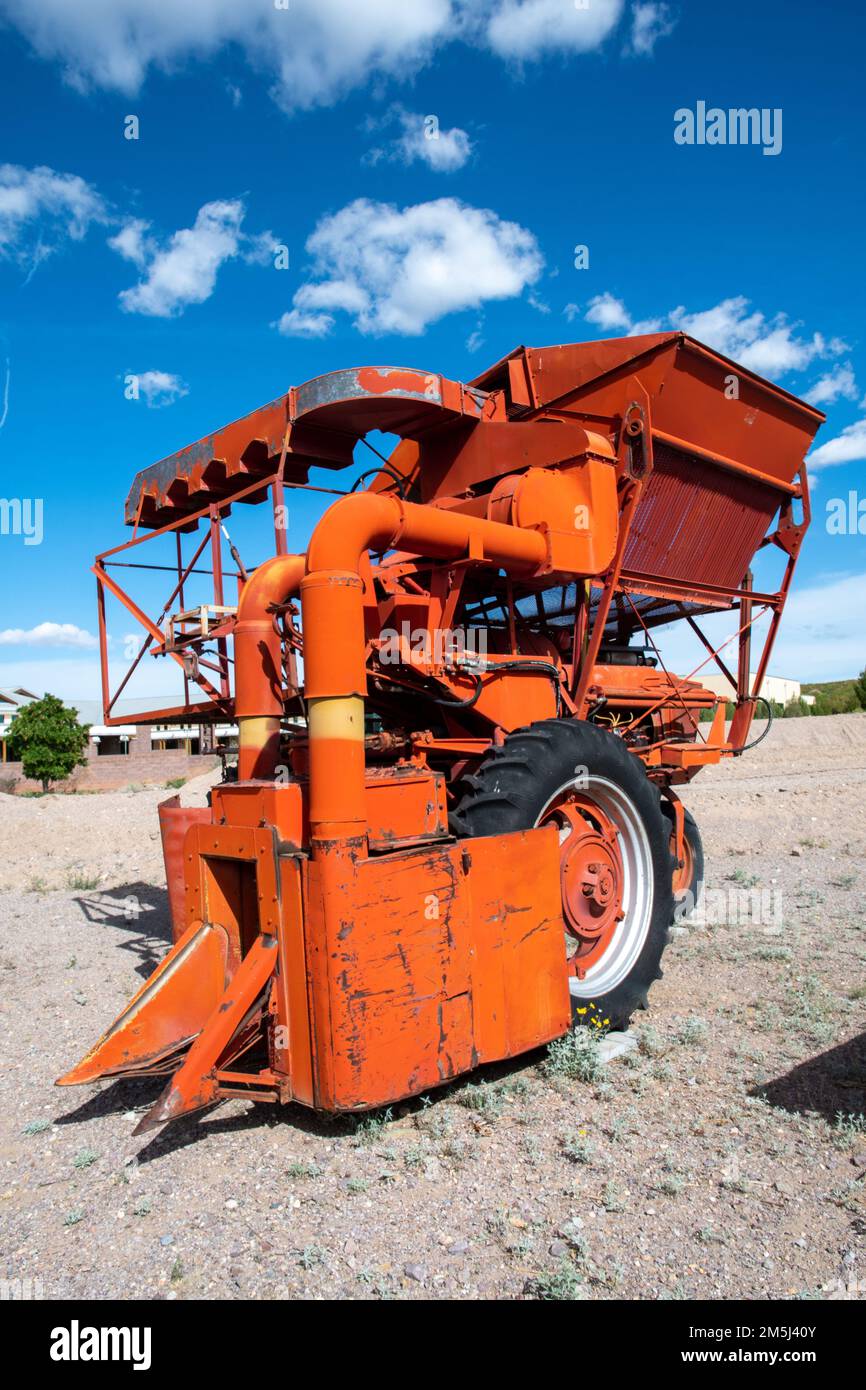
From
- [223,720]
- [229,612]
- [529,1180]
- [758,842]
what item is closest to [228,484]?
[229,612]

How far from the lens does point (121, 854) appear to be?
15195 mm

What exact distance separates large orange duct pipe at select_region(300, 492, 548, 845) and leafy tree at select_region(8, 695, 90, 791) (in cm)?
3239

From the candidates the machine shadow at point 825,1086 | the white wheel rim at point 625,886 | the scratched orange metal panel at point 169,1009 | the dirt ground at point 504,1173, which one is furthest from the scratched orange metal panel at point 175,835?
the machine shadow at point 825,1086

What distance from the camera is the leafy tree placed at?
33438 millimetres

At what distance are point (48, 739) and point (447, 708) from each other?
31.7 metres

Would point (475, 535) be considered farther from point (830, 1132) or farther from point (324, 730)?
point (830, 1132)

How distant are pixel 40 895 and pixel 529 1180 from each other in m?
9.19

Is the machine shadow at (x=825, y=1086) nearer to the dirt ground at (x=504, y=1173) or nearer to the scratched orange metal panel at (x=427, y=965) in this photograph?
the dirt ground at (x=504, y=1173)

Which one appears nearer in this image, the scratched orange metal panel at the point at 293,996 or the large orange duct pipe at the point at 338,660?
the scratched orange metal panel at the point at 293,996

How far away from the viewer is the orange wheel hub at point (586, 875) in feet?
17.5

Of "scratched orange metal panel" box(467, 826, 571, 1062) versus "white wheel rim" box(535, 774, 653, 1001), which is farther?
"white wheel rim" box(535, 774, 653, 1001)

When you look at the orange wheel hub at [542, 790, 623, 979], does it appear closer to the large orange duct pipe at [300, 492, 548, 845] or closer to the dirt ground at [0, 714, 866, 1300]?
the dirt ground at [0, 714, 866, 1300]

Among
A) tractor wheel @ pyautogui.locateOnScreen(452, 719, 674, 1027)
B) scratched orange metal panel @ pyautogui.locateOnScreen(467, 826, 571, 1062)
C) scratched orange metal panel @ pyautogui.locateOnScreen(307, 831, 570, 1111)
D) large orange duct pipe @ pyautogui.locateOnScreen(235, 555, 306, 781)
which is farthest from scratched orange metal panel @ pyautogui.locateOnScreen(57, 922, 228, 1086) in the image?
tractor wheel @ pyautogui.locateOnScreen(452, 719, 674, 1027)

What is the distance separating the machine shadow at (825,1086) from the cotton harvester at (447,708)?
1021 mm
